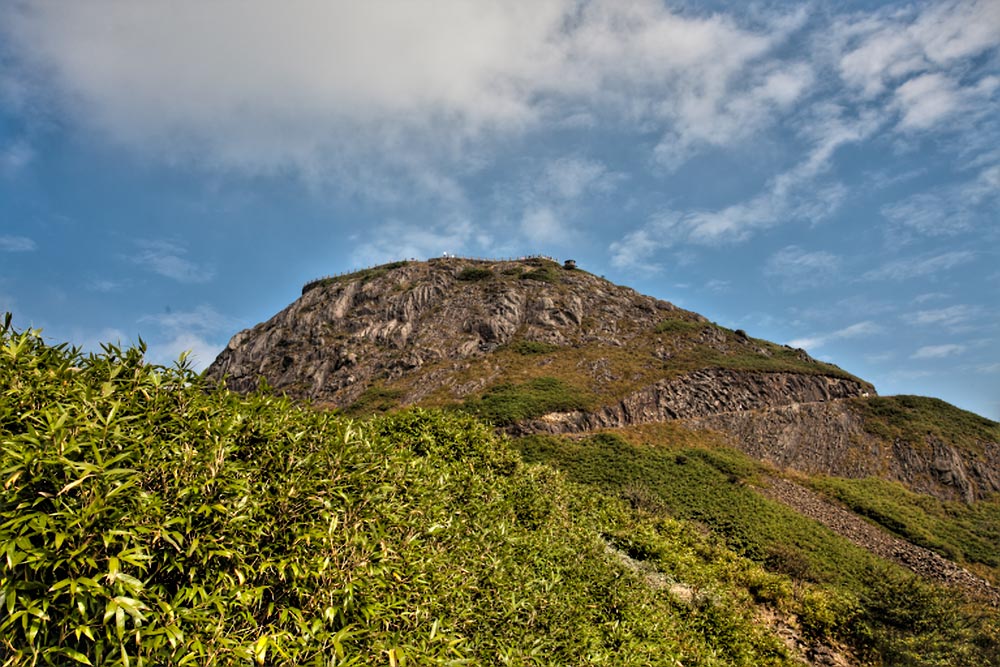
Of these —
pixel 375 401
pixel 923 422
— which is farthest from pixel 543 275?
pixel 923 422

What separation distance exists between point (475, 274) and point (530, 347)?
23.3m

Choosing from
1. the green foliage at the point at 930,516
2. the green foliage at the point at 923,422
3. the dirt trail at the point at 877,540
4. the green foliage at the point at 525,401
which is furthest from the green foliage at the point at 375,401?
the green foliage at the point at 923,422

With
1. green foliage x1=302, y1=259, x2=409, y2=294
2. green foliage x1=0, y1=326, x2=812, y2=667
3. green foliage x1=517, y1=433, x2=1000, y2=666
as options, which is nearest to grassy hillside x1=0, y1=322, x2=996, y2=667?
green foliage x1=0, y1=326, x2=812, y2=667

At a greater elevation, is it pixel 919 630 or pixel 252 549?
pixel 252 549

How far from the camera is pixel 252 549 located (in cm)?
585

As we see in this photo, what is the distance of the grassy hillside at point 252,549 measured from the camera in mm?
4406

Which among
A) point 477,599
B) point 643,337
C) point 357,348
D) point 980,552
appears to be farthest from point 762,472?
point 357,348

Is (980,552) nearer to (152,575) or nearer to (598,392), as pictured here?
(598,392)

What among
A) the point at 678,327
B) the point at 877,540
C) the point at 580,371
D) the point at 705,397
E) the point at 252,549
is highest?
the point at 678,327

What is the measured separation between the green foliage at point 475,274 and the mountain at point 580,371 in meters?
0.27

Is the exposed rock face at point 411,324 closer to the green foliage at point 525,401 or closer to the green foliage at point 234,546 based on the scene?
the green foliage at point 525,401

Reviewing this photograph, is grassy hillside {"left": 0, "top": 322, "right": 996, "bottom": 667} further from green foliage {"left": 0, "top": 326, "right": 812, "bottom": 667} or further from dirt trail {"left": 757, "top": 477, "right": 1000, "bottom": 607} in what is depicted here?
dirt trail {"left": 757, "top": 477, "right": 1000, "bottom": 607}

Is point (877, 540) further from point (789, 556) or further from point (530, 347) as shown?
point (530, 347)

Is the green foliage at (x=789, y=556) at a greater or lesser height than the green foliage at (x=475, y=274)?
lesser
